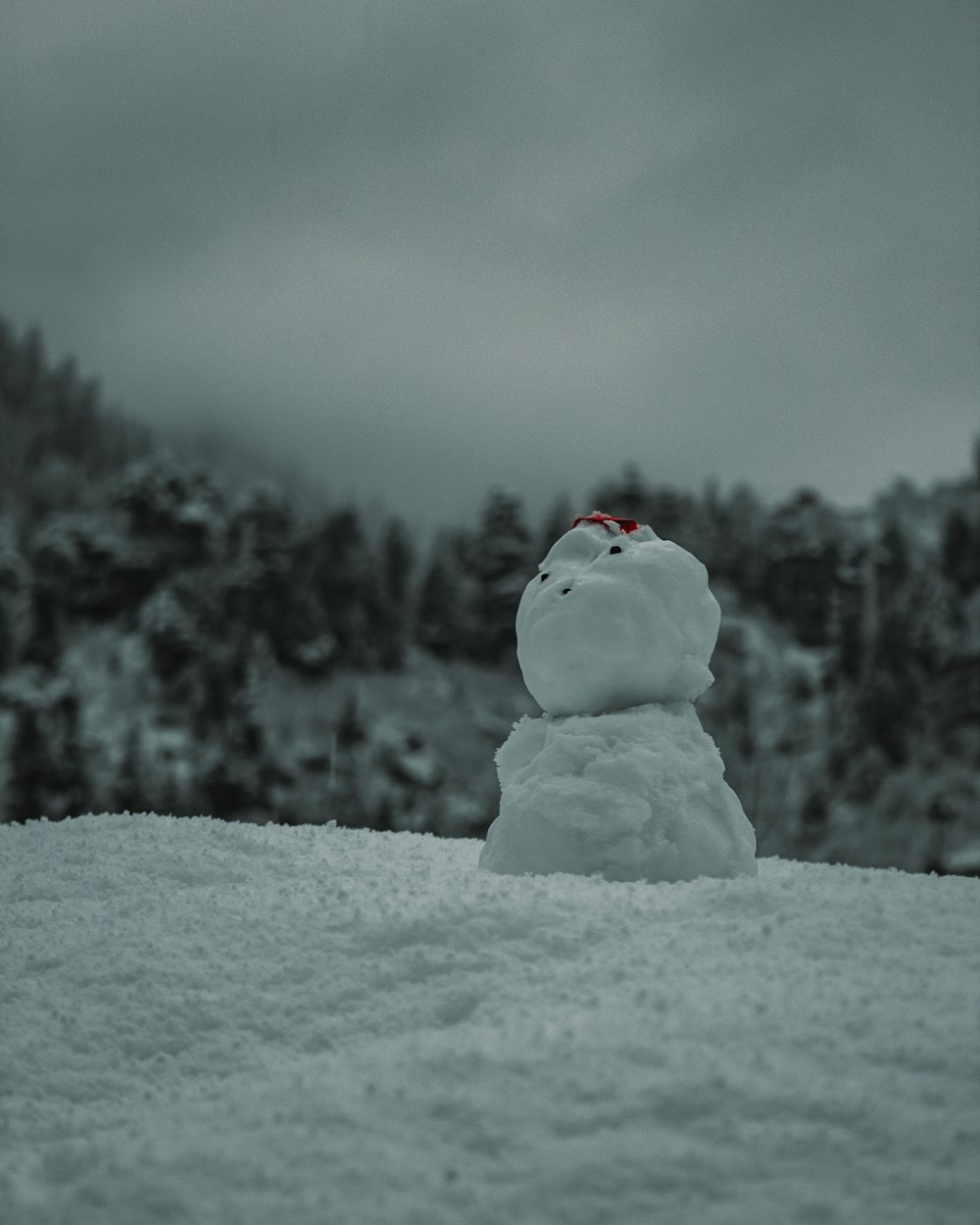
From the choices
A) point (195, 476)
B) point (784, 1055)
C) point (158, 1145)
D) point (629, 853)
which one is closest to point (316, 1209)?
point (158, 1145)

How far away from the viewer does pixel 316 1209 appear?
2.59m

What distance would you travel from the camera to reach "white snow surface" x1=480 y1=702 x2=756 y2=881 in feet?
16.5

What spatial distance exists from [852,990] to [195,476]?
32245mm

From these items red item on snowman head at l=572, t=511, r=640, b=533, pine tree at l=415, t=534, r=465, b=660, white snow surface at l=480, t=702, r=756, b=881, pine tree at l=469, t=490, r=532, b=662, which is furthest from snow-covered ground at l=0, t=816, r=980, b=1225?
pine tree at l=415, t=534, r=465, b=660

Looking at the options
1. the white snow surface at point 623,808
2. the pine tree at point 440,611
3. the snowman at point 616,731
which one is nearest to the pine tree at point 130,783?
the pine tree at point 440,611

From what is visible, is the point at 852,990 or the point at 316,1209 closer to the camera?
the point at 316,1209

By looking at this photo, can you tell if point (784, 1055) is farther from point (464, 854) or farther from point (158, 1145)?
point (464, 854)

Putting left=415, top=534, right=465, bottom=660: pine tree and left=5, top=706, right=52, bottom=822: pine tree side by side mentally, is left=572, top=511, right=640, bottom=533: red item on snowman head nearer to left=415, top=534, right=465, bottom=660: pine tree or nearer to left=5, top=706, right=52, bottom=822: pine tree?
left=5, top=706, right=52, bottom=822: pine tree

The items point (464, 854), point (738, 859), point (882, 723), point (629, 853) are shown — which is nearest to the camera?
point (629, 853)

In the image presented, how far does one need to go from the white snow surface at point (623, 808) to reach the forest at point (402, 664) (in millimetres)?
18807

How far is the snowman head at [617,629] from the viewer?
561cm

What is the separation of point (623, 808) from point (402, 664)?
25695mm

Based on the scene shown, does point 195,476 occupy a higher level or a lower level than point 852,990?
higher

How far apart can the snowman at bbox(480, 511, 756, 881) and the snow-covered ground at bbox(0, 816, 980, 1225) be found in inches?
16.6
